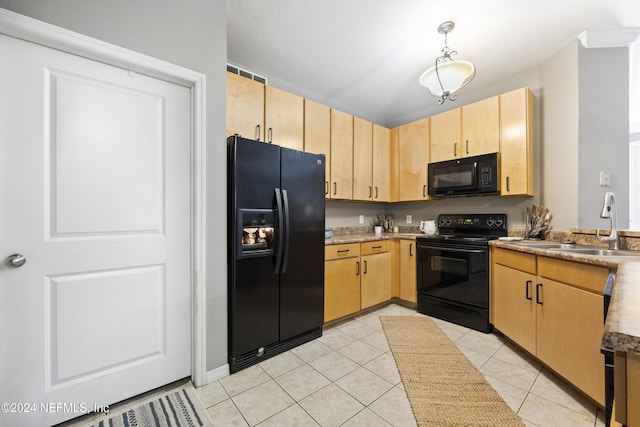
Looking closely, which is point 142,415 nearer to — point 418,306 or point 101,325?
point 101,325

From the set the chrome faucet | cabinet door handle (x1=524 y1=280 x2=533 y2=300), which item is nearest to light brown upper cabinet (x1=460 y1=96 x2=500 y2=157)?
the chrome faucet

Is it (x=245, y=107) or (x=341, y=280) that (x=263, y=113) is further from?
(x=341, y=280)

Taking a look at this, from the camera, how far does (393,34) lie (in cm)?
219

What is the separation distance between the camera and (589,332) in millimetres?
1477

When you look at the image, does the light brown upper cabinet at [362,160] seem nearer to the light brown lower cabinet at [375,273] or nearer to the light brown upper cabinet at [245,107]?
the light brown lower cabinet at [375,273]

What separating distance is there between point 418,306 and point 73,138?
131 inches

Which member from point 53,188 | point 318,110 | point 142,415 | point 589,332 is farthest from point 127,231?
point 589,332

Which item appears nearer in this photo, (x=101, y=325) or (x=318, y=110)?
(x=101, y=325)

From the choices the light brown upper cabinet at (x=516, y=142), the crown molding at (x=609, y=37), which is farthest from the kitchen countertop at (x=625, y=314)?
the crown molding at (x=609, y=37)

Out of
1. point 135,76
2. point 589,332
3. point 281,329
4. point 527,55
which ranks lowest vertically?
point 281,329

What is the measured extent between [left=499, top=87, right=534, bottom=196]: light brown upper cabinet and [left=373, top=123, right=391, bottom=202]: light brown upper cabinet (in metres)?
1.33

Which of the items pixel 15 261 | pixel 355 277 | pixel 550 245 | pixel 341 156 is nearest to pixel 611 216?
pixel 550 245

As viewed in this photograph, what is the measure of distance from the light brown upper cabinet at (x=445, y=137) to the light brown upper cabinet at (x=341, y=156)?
103 centimetres

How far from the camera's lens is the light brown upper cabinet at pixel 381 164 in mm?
3412
